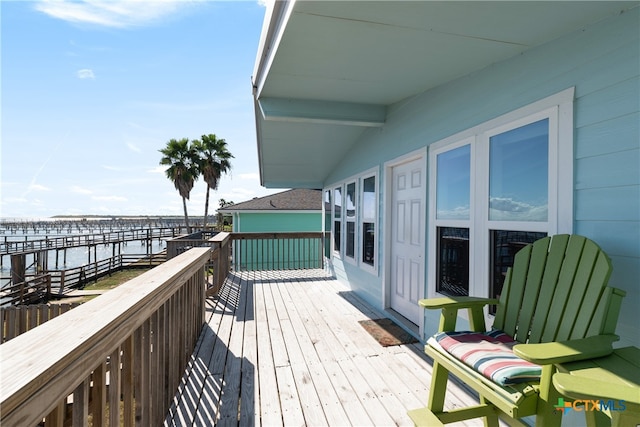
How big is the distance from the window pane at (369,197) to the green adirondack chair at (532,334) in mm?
2787

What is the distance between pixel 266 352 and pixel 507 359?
7.03ft

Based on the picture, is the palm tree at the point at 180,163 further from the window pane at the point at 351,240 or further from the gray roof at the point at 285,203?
the window pane at the point at 351,240

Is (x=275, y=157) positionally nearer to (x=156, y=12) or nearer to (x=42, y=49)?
(x=156, y=12)

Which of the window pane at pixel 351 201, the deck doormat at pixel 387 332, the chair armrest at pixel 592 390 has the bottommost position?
the deck doormat at pixel 387 332

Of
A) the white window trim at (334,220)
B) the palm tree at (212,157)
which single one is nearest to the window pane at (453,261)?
the white window trim at (334,220)

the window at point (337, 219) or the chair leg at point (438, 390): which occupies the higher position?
the window at point (337, 219)

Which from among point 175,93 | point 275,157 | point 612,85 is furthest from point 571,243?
point 175,93

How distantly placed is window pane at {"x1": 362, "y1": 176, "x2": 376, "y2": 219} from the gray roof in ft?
21.7

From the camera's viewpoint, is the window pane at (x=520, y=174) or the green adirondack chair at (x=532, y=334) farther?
the window pane at (x=520, y=174)

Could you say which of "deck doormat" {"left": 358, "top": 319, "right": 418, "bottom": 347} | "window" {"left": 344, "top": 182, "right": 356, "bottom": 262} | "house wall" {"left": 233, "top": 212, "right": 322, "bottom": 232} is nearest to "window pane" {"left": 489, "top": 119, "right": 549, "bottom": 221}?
"deck doormat" {"left": 358, "top": 319, "right": 418, "bottom": 347}

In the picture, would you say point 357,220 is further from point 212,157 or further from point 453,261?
point 212,157

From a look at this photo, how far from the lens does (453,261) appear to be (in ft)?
9.12

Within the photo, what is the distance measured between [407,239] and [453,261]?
0.95m

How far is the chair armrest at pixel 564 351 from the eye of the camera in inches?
41.2
